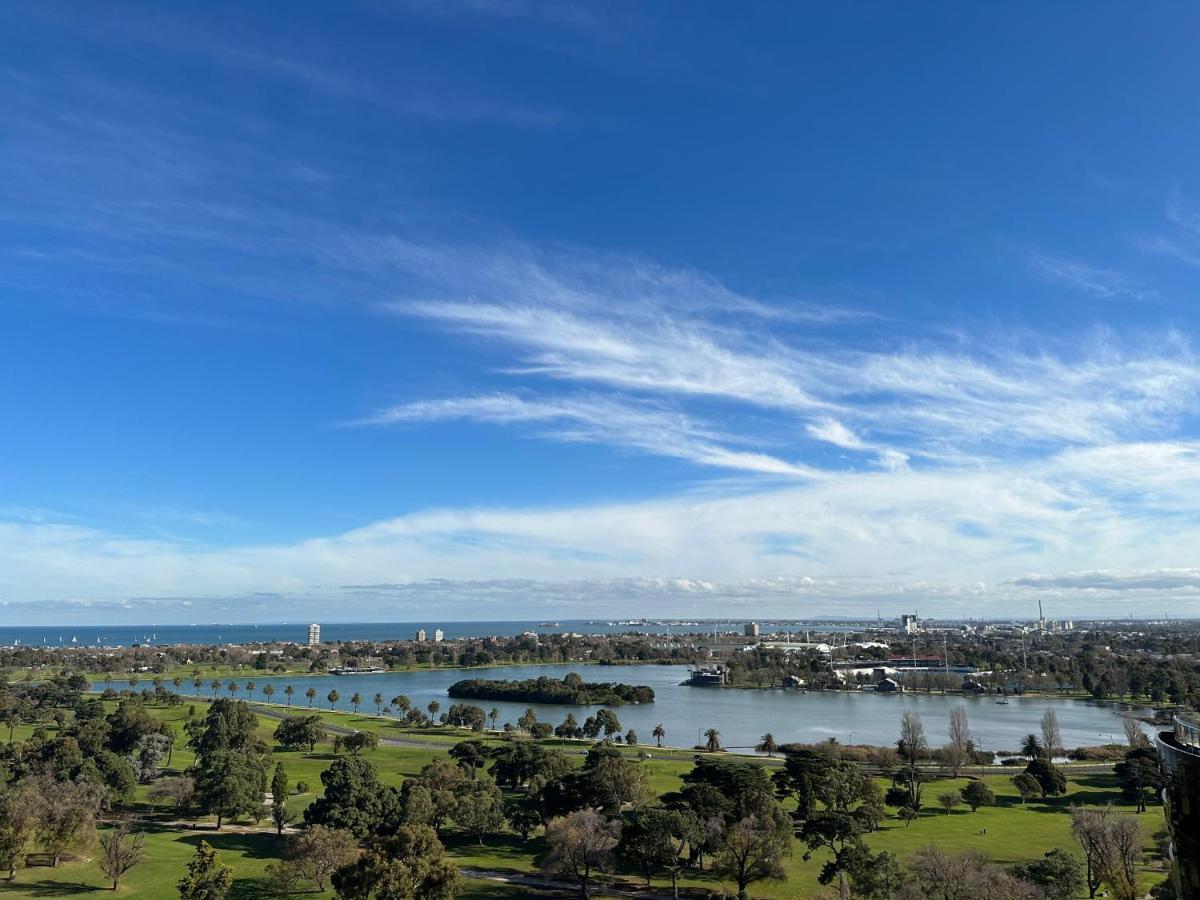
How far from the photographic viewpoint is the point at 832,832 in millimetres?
36750

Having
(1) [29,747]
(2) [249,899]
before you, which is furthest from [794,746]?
(1) [29,747]

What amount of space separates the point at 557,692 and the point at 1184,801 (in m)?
113

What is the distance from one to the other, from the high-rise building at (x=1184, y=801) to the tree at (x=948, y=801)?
125 ft

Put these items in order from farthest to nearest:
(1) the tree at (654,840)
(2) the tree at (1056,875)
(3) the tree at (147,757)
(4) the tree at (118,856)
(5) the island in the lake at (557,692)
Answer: (5) the island in the lake at (557,692) < (3) the tree at (147,757) < (1) the tree at (654,840) < (4) the tree at (118,856) < (2) the tree at (1056,875)

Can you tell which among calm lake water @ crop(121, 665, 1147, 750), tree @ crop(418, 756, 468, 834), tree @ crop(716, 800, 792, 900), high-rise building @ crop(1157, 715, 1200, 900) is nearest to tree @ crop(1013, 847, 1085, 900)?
tree @ crop(716, 800, 792, 900)

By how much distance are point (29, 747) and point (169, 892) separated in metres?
32.5

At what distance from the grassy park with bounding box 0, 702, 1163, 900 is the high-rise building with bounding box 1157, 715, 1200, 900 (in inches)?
840

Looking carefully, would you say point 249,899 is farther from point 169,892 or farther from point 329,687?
point 329,687

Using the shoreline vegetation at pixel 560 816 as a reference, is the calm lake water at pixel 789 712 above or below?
below

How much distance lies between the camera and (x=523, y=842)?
42.1 metres

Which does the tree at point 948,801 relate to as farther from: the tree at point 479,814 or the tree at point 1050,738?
the tree at point 479,814

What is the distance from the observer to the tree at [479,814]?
4091 centimetres

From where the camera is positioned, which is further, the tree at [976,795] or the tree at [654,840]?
the tree at [976,795]

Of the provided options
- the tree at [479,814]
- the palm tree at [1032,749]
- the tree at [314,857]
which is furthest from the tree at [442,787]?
the palm tree at [1032,749]
